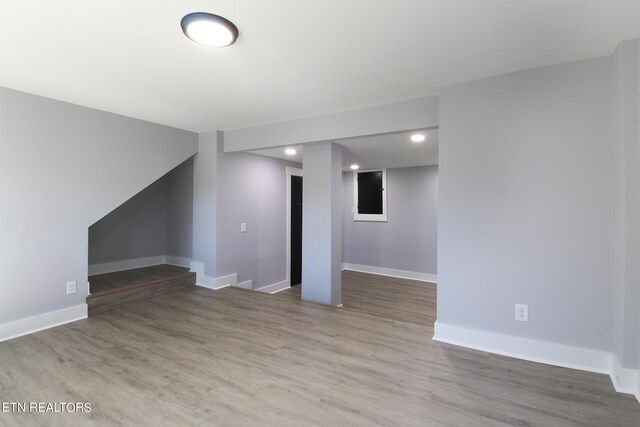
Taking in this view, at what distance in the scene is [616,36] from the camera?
1978mm

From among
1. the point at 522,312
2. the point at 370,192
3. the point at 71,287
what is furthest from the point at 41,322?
the point at 370,192

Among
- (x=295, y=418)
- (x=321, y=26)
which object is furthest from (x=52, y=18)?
(x=295, y=418)

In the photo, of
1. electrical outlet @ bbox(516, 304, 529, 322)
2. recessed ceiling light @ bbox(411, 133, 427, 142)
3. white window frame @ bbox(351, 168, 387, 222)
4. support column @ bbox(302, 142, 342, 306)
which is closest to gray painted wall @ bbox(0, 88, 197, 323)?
support column @ bbox(302, 142, 342, 306)

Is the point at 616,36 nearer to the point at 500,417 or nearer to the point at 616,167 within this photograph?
the point at 616,167

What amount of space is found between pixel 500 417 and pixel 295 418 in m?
1.19

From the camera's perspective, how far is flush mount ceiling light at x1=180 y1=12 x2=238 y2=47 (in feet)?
5.85

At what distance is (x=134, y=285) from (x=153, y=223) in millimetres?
1691

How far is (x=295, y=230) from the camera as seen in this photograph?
618 centimetres

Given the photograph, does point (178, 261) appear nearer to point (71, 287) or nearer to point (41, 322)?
point (71, 287)

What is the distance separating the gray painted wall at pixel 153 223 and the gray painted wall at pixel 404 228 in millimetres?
3663

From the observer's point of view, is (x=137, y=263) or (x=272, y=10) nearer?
(x=272, y=10)

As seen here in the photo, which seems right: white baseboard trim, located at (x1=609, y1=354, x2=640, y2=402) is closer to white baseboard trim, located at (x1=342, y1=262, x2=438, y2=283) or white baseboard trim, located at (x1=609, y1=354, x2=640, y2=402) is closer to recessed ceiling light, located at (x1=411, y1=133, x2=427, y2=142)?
recessed ceiling light, located at (x1=411, y1=133, x2=427, y2=142)

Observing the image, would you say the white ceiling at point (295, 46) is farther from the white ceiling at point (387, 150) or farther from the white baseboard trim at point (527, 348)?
the white baseboard trim at point (527, 348)

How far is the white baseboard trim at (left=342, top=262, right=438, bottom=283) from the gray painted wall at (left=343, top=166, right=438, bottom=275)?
7 cm
